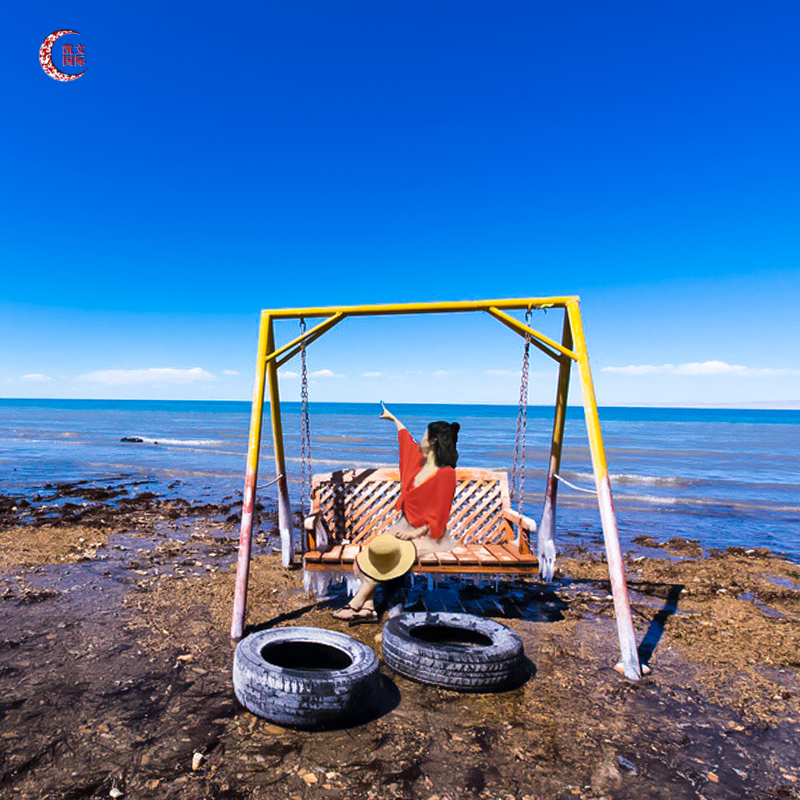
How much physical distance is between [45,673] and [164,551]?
4.80m

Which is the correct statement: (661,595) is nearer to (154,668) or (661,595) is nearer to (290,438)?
(154,668)

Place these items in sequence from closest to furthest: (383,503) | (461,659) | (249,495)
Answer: (461,659) < (249,495) < (383,503)

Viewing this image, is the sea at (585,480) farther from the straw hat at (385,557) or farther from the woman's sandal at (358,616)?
the woman's sandal at (358,616)

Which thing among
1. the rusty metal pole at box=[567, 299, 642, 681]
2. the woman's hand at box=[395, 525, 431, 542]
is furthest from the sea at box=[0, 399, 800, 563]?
the woman's hand at box=[395, 525, 431, 542]

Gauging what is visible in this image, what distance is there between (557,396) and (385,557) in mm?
3242

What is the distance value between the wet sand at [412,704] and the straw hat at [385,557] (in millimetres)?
754

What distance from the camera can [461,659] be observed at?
4504 mm

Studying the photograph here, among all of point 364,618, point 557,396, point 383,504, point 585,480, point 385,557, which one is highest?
point 557,396

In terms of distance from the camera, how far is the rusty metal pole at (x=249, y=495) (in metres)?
5.52

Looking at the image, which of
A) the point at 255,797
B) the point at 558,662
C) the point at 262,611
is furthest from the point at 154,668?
the point at 558,662

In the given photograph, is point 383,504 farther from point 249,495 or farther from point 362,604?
point 249,495

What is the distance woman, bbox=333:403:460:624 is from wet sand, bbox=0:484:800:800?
0.77 metres

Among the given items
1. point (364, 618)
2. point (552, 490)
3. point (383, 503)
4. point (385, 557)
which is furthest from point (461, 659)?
point (383, 503)

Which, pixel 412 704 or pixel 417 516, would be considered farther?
pixel 417 516
